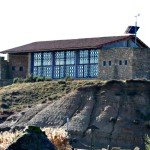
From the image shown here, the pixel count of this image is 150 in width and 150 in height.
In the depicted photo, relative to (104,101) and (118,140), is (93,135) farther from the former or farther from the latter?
(104,101)

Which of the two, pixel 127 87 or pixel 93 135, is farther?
pixel 127 87

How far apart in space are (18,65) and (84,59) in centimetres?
1110

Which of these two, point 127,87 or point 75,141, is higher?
point 127,87

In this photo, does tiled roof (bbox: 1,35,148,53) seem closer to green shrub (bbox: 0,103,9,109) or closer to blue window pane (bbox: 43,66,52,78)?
blue window pane (bbox: 43,66,52,78)

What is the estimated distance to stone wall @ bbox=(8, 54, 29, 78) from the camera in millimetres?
92812

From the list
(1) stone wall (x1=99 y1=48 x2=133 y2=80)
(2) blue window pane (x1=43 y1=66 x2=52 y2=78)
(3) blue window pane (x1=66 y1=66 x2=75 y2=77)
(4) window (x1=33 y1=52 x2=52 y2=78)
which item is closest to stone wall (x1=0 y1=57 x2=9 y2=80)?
(4) window (x1=33 y1=52 x2=52 y2=78)

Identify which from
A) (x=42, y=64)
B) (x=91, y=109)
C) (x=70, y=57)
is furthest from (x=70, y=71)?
(x=91, y=109)

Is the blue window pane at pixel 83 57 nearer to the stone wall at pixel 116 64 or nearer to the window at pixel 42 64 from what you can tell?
the stone wall at pixel 116 64

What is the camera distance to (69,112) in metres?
74.9

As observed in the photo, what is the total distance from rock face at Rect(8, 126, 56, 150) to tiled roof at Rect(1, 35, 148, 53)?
68482mm

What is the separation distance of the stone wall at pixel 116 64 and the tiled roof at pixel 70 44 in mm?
2050

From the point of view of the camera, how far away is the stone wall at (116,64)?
263 ft

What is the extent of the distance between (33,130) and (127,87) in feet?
200

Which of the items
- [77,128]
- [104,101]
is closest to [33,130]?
[77,128]
